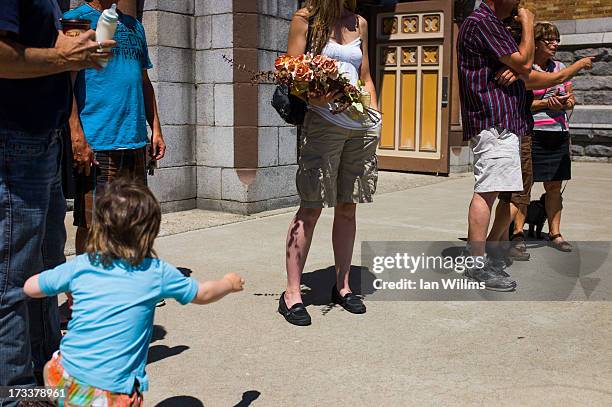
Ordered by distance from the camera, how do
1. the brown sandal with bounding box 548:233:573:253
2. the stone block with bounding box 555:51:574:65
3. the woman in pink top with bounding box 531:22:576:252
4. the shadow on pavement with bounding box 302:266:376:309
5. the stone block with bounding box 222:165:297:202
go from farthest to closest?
the stone block with bounding box 555:51:574:65 → the stone block with bounding box 222:165:297:202 → the brown sandal with bounding box 548:233:573:253 → the woman in pink top with bounding box 531:22:576:252 → the shadow on pavement with bounding box 302:266:376:309

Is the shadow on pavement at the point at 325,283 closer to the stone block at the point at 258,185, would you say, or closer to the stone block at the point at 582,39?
the stone block at the point at 258,185

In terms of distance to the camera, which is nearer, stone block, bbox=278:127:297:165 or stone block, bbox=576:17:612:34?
stone block, bbox=278:127:297:165

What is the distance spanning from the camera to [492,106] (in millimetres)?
5035

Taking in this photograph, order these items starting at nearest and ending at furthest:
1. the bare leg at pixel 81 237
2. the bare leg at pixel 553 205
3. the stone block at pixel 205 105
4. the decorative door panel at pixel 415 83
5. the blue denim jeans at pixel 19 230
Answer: the blue denim jeans at pixel 19 230
the bare leg at pixel 81 237
the bare leg at pixel 553 205
the stone block at pixel 205 105
the decorative door panel at pixel 415 83

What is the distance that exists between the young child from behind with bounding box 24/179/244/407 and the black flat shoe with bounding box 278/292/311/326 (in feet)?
6.01

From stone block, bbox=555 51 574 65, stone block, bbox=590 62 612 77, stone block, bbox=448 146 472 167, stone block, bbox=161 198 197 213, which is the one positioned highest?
stone block, bbox=555 51 574 65

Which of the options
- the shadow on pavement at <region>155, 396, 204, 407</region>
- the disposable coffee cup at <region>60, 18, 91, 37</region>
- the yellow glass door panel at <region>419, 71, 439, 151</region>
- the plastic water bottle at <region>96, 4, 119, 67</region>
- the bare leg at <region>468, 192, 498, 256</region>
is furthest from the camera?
the yellow glass door panel at <region>419, 71, 439, 151</region>

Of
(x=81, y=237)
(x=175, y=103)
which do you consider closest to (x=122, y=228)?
(x=81, y=237)

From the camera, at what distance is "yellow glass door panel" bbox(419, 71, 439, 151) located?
11.8 m

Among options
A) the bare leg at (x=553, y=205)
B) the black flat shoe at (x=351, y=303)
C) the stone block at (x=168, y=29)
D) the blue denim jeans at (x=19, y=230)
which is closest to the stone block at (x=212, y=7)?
the stone block at (x=168, y=29)

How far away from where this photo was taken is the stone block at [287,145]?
26.5 ft

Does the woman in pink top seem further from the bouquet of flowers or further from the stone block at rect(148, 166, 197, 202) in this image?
the stone block at rect(148, 166, 197, 202)

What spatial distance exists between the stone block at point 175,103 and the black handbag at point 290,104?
136 inches

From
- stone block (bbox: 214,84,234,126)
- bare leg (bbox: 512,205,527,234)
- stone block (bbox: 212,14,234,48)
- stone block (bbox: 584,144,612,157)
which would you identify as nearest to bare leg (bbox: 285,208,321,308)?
Result: bare leg (bbox: 512,205,527,234)
